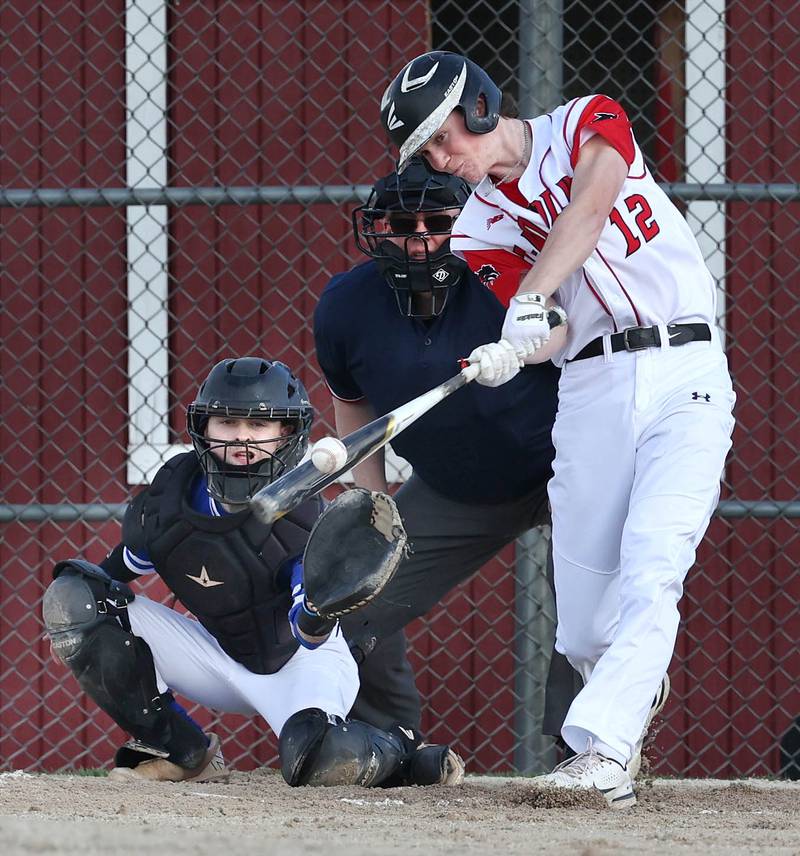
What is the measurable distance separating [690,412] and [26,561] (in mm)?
3667

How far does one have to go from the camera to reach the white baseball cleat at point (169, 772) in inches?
153

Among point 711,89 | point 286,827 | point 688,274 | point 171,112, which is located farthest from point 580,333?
point 171,112

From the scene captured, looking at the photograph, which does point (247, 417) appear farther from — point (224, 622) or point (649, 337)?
point (649, 337)

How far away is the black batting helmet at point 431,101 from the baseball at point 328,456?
916mm

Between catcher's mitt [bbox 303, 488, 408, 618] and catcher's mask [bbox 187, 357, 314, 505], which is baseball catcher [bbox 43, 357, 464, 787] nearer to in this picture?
catcher's mask [bbox 187, 357, 314, 505]

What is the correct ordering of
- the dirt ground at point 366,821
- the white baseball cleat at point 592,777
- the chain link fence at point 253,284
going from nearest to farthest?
1. the dirt ground at point 366,821
2. the white baseball cleat at point 592,777
3. the chain link fence at point 253,284

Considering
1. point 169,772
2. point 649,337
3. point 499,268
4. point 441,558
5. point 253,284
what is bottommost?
point 169,772

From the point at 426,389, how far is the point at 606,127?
1.00m

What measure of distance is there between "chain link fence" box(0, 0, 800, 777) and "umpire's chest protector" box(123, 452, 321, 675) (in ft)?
6.59

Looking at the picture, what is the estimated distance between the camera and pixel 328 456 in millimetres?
2809

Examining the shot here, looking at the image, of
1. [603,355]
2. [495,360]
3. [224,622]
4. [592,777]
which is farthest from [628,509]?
[224,622]

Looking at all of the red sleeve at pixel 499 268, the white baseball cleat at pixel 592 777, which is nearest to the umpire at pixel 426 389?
the red sleeve at pixel 499 268

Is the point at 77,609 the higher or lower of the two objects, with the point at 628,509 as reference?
lower

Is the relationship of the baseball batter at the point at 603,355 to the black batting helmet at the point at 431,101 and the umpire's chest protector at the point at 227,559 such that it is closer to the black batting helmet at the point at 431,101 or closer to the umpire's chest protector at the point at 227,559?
the black batting helmet at the point at 431,101
